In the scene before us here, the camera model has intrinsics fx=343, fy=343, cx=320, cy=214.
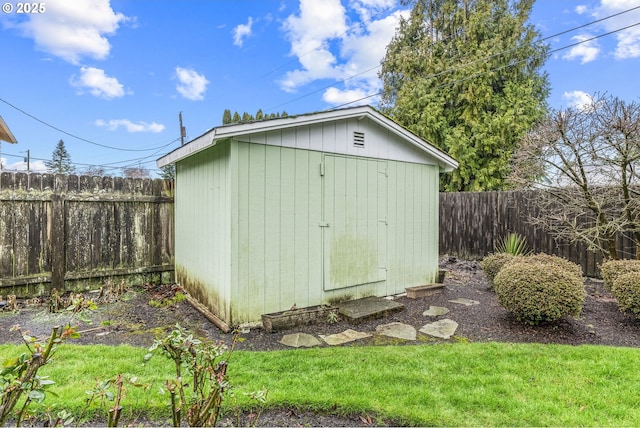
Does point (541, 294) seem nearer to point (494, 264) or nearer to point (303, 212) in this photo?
point (494, 264)

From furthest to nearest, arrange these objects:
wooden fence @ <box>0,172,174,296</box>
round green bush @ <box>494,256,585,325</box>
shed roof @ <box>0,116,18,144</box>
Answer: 1. shed roof @ <box>0,116,18,144</box>
2. wooden fence @ <box>0,172,174,296</box>
3. round green bush @ <box>494,256,585,325</box>

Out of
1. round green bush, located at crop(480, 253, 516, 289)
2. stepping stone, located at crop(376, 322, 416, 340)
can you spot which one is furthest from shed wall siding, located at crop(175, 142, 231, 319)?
round green bush, located at crop(480, 253, 516, 289)

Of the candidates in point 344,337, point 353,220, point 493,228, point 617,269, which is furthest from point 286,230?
point 493,228

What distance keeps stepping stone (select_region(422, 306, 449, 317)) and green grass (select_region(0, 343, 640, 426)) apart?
1140mm

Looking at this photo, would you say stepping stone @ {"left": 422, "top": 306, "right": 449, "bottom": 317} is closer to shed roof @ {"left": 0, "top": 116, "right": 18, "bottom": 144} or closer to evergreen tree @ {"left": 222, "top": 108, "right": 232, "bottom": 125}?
shed roof @ {"left": 0, "top": 116, "right": 18, "bottom": 144}

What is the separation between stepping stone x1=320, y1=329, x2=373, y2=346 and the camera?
3.72 metres

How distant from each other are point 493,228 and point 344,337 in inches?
265

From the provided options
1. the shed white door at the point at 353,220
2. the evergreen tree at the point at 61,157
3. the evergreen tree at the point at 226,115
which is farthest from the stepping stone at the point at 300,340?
the evergreen tree at the point at 61,157

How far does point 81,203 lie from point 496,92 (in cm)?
1650

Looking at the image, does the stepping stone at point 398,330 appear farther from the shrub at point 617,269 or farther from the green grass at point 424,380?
the shrub at point 617,269

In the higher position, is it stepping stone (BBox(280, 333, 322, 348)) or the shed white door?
the shed white door

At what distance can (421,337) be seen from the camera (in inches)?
152

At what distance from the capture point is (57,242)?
5.33 meters

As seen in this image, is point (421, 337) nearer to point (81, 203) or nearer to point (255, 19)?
point (81, 203)
